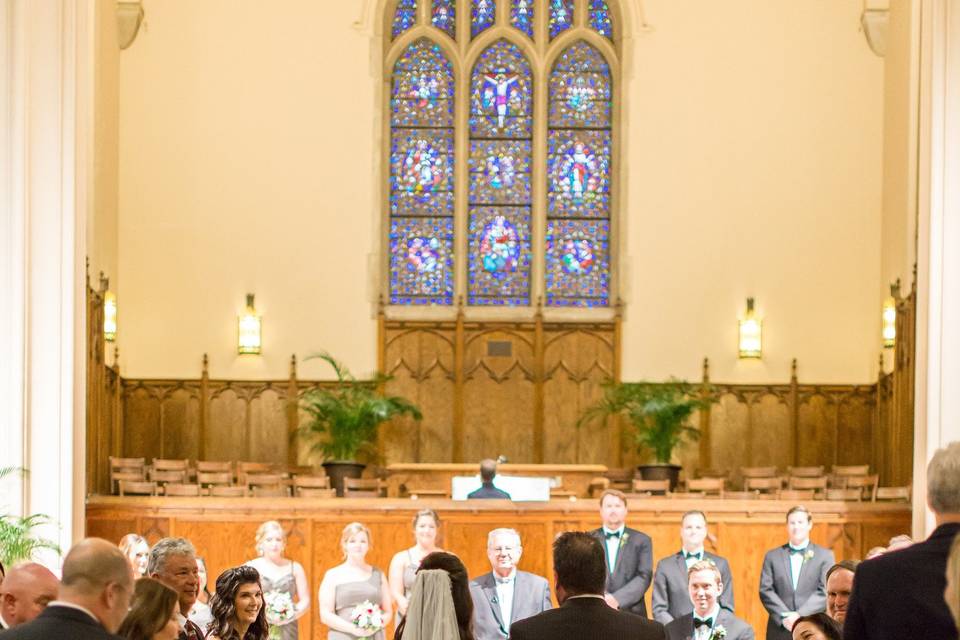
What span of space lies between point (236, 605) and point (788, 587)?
17.3 feet

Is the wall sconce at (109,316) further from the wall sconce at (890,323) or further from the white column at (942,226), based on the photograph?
the white column at (942,226)

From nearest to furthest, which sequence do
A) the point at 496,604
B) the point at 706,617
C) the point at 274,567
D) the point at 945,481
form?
the point at 945,481 < the point at 706,617 < the point at 496,604 < the point at 274,567

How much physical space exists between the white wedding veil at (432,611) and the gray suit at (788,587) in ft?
17.0

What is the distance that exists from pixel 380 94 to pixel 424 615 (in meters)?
15.9

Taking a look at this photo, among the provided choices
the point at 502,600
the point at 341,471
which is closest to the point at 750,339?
the point at 341,471

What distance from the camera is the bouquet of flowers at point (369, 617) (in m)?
8.29

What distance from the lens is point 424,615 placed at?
209 inches

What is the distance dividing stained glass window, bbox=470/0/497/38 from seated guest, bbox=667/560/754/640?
14.7 metres

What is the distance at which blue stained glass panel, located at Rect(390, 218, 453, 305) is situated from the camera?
2078 centimetres

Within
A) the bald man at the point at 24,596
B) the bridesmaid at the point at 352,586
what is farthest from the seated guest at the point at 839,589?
the bridesmaid at the point at 352,586

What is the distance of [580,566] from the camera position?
15.7ft

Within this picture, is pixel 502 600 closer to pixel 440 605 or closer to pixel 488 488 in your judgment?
pixel 440 605

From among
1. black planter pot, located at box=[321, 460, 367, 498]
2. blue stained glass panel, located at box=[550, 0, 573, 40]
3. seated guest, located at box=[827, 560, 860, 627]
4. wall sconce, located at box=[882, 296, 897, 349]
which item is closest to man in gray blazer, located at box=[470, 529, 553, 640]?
seated guest, located at box=[827, 560, 860, 627]

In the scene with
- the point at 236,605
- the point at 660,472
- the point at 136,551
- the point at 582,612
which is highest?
the point at 582,612
